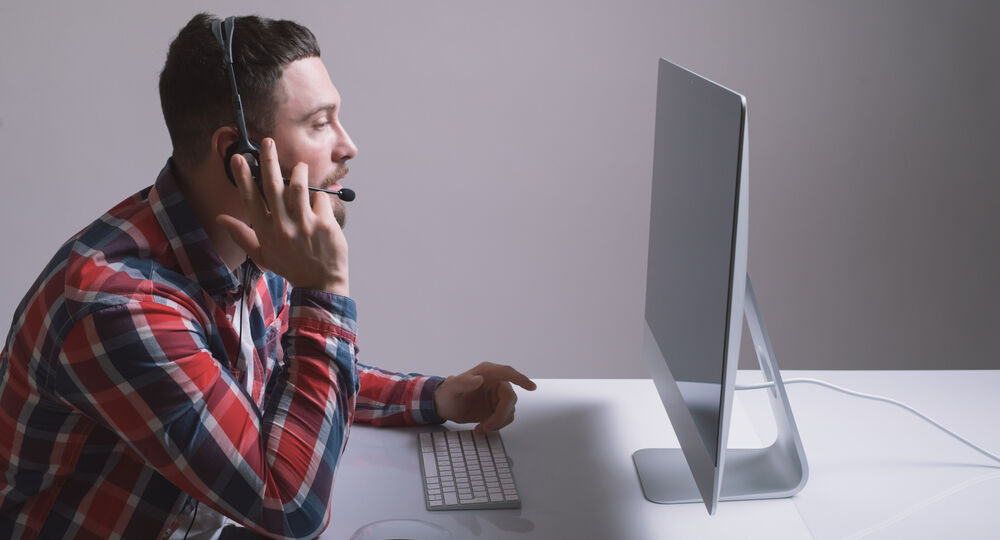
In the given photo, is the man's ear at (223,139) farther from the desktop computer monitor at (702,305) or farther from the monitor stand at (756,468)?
the monitor stand at (756,468)

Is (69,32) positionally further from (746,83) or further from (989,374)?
(989,374)

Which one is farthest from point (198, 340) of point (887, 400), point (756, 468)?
point (887, 400)

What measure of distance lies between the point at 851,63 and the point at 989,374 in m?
1.22

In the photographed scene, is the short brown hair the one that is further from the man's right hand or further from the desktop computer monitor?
the desktop computer monitor

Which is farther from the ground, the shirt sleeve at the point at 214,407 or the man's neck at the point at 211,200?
the man's neck at the point at 211,200

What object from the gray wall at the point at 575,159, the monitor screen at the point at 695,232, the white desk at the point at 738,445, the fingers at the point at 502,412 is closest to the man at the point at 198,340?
the white desk at the point at 738,445

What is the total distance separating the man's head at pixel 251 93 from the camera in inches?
43.6

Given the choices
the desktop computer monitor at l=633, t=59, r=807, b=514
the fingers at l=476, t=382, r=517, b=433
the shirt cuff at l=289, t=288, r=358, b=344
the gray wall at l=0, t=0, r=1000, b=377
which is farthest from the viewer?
the gray wall at l=0, t=0, r=1000, b=377

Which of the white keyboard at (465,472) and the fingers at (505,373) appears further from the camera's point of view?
the fingers at (505,373)

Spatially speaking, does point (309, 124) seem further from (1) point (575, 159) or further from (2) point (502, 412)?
(1) point (575, 159)

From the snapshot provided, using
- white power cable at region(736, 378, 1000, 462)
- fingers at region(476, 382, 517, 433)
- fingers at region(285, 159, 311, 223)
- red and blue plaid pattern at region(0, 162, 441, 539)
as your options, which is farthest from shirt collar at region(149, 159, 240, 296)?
white power cable at region(736, 378, 1000, 462)

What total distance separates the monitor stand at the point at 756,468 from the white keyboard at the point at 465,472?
0.19 meters

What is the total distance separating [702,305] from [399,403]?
1.71 feet

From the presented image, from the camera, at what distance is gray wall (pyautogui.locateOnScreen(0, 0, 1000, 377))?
2.51 m
